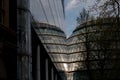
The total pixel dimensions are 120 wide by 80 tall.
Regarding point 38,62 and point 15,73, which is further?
point 38,62

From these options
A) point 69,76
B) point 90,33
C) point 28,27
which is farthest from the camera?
point 69,76

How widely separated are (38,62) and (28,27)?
1194 centimetres

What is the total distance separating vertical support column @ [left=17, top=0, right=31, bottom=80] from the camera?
63.6 feet

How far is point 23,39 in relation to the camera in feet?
65.2

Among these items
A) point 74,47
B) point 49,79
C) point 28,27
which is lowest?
point 49,79

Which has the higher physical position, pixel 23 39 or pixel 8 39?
pixel 23 39

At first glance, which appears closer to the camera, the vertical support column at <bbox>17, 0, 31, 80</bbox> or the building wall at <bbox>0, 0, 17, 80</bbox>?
the building wall at <bbox>0, 0, 17, 80</bbox>

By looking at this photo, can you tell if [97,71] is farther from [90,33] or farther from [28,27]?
[28,27]

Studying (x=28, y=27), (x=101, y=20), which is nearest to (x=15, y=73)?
(x=28, y=27)

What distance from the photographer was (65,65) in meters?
98.2

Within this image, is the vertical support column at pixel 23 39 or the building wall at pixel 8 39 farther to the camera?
the vertical support column at pixel 23 39

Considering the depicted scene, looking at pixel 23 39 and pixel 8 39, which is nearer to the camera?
pixel 8 39

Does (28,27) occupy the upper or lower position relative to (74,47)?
lower

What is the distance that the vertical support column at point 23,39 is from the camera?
63.6 ft
